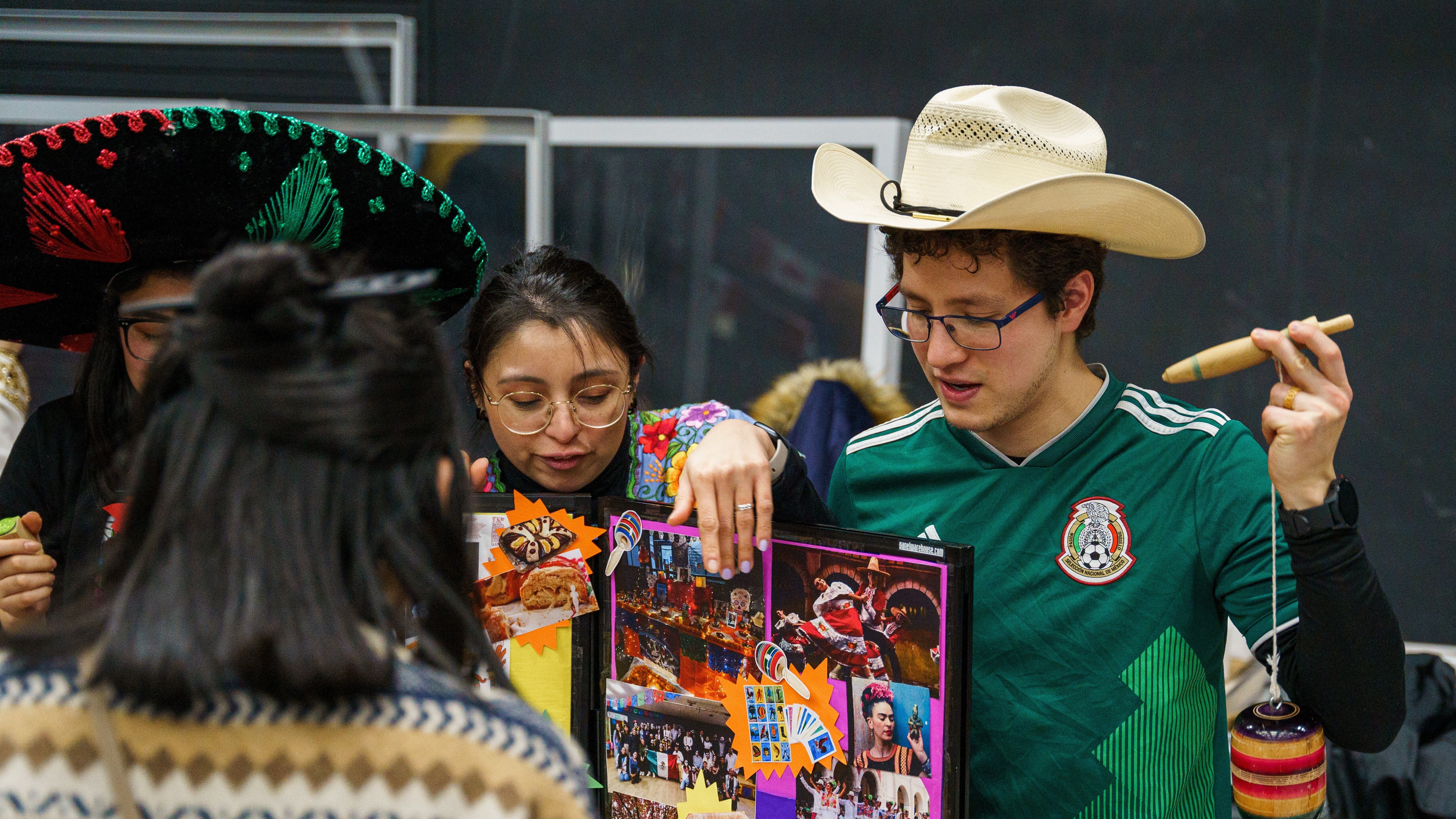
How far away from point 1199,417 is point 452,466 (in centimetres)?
125

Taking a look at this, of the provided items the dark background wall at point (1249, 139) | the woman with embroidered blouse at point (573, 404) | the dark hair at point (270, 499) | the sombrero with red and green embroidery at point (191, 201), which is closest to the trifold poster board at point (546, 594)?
the woman with embroidered blouse at point (573, 404)

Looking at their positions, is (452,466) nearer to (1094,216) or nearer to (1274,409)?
(1274,409)

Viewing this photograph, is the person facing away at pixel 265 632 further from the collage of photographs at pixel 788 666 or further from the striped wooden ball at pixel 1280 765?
the striped wooden ball at pixel 1280 765

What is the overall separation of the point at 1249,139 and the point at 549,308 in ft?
9.26

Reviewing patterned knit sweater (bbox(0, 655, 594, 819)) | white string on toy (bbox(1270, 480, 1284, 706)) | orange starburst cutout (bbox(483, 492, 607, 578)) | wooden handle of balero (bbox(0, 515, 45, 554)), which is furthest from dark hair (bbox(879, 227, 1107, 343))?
wooden handle of balero (bbox(0, 515, 45, 554))

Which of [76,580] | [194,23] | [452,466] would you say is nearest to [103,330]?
[76,580]

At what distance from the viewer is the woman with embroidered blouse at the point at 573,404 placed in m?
1.92

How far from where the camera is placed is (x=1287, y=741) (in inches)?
54.5

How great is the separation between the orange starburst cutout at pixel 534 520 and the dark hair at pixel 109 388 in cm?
67

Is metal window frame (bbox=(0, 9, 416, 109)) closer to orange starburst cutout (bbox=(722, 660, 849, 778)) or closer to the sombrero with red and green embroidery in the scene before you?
the sombrero with red and green embroidery

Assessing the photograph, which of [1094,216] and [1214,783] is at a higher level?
[1094,216]

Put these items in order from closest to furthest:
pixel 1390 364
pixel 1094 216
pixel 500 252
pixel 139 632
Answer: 1. pixel 139 632
2. pixel 1094 216
3. pixel 1390 364
4. pixel 500 252

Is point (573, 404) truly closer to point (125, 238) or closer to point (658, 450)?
point (658, 450)

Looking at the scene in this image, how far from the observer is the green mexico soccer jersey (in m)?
1.66
